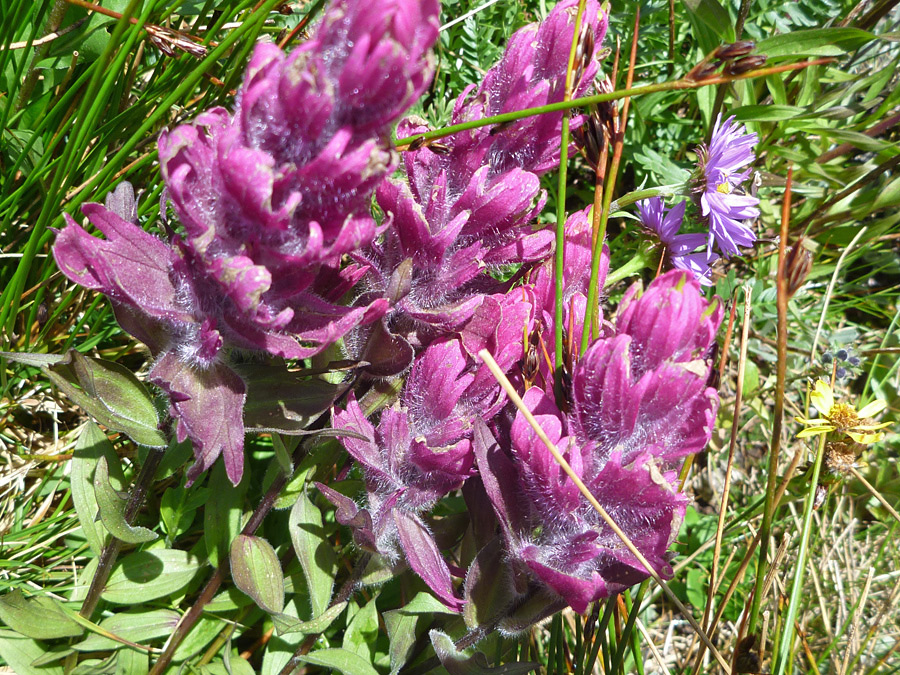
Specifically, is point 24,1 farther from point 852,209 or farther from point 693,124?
point 852,209

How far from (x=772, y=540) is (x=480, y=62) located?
7.00 feet

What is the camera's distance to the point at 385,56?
1.14 meters

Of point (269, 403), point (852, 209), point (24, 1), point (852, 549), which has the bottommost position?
point (852, 549)

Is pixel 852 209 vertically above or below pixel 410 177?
below

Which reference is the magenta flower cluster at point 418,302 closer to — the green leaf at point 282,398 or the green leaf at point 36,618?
the green leaf at point 282,398

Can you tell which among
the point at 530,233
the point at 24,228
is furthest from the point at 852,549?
the point at 24,228

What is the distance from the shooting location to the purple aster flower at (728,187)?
2.27 m

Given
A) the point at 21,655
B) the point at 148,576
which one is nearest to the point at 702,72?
the point at 148,576

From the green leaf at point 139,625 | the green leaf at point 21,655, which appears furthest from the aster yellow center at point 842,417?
the green leaf at point 21,655

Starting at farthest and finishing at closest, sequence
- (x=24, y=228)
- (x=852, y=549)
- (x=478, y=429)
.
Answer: (x=852, y=549) < (x=24, y=228) < (x=478, y=429)

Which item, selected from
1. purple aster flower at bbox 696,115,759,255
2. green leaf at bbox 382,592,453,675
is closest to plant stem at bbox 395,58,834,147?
purple aster flower at bbox 696,115,759,255

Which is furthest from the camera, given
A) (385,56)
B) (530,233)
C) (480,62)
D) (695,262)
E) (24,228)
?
(480,62)

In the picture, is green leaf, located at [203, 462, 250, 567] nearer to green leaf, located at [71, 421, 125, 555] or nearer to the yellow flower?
green leaf, located at [71, 421, 125, 555]

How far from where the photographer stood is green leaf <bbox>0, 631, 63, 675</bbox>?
183 centimetres
